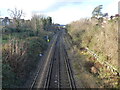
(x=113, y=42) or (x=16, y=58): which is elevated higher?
(x=113, y=42)

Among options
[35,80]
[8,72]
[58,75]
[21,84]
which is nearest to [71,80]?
[58,75]

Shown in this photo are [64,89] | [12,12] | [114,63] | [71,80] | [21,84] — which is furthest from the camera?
[12,12]

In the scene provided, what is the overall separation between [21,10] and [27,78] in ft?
128

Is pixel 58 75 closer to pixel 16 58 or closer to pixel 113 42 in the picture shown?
pixel 16 58

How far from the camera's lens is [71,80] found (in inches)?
563

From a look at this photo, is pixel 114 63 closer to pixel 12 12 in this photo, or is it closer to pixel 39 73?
pixel 39 73


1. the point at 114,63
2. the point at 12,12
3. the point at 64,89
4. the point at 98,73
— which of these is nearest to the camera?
the point at 64,89

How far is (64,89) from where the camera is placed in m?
12.4

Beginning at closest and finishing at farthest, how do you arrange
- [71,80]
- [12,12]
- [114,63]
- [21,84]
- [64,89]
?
1. [64,89]
2. [21,84]
3. [71,80]
4. [114,63]
5. [12,12]

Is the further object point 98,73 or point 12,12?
point 12,12

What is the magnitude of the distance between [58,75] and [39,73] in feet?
6.36

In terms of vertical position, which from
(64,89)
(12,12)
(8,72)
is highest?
(12,12)

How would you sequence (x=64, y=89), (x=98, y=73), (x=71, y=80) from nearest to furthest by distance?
(x=64, y=89)
(x=71, y=80)
(x=98, y=73)

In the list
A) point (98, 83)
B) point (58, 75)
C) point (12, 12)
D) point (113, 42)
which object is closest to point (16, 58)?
point (58, 75)
